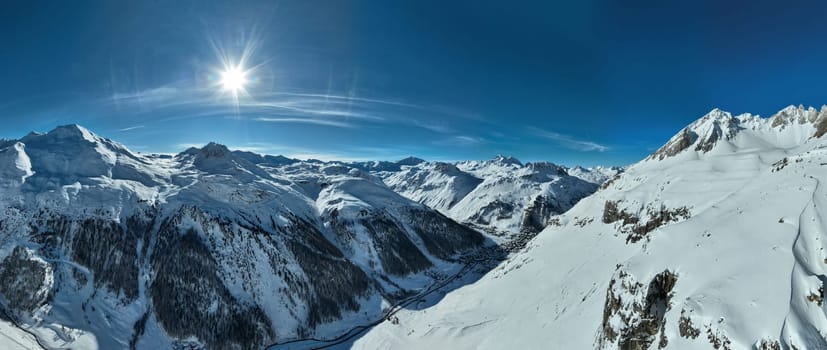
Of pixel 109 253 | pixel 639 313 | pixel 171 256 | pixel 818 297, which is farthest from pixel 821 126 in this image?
pixel 109 253

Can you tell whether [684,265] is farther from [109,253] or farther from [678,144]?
[109,253]

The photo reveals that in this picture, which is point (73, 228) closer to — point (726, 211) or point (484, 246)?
point (726, 211)

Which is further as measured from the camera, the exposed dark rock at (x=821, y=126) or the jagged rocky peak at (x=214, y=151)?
the jagged rocky peak at (x=214, y=151)

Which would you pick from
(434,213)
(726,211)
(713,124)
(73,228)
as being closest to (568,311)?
(726,211)

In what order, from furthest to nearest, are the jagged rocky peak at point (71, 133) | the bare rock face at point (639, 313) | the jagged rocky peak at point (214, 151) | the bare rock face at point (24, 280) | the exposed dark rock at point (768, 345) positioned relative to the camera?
the jagged rocky peak at point (214, 151) → the jagged rocky peak at point (71, 133) → the bare rock face at point (24, 280) → the bare rock face at point (639, 313) → the exposed dark rock at point (768, 345)

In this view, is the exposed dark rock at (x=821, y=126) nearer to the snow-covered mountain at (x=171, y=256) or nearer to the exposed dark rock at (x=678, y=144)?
the exposed dark rock at (x=678, y=144)

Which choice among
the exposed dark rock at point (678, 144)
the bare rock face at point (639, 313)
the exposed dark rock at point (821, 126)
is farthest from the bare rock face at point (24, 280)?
the exposed dark rock at point (821, 126)
